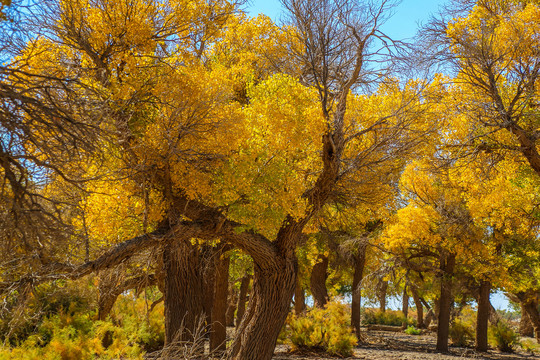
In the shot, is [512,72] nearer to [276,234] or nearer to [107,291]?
[276,234]

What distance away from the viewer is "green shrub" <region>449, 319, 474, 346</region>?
20578mm

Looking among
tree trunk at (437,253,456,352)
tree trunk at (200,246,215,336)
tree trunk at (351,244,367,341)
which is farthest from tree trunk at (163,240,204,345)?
tree trunk at (437,253,456,352)

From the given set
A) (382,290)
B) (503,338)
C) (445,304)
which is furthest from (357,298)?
(382,290)

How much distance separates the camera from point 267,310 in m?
9.76

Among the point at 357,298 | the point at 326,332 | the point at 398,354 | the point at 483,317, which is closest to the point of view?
the point at 326,332

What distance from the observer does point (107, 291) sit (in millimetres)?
12477

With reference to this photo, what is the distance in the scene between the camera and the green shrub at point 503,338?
19078 millimetres

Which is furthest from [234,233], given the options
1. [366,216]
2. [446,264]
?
[446,264]

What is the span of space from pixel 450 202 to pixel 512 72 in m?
6.90

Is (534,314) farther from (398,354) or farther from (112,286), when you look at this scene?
(112,286)

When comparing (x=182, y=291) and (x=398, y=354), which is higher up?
(x=182, y=291)

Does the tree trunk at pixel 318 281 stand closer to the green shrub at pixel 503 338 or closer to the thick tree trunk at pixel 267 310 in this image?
the green shrub at pixel 503 338

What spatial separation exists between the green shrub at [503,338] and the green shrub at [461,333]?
1.30 meters

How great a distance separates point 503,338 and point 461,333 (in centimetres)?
187
